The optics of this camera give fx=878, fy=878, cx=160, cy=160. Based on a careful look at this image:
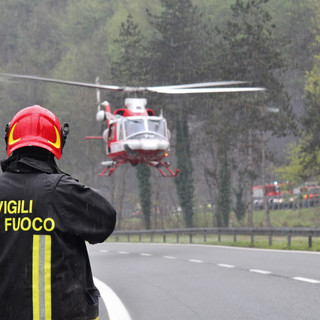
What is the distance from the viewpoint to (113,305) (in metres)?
11.1

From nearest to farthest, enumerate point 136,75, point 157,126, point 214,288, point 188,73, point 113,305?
point 113,305 → point 214,288 → point 157,126 → point 188,73 → point 136,75

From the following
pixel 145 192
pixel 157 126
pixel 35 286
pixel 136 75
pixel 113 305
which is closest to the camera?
pixel 35 286

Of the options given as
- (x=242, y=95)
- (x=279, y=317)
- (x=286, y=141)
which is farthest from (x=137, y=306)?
(x=286, y=141)

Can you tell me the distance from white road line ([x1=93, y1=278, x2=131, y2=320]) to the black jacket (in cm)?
606

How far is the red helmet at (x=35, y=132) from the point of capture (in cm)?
390

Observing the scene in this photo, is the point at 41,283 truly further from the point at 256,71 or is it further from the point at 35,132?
the point at 256,71

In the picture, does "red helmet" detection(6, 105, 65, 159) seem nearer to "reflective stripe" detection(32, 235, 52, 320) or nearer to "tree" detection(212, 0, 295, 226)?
"reflective stripe" detection(32, 235, 52, 320)

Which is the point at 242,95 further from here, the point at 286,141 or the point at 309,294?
the point at 309,294

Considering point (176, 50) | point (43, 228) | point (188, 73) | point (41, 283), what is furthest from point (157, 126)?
point (176, 50)

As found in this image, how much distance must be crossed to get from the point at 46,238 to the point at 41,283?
195 millimetres

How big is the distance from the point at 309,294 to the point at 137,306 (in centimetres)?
229

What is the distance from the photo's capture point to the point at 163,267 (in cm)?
1830

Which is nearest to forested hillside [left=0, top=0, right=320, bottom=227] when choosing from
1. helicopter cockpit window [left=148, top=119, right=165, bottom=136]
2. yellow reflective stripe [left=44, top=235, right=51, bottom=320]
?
helicopter cockpit window [left=148, top=119, right=165, bottom=136]

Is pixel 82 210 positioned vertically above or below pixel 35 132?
below
